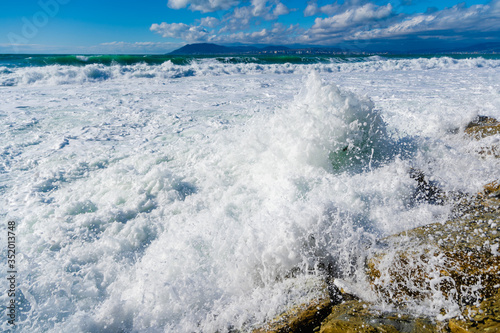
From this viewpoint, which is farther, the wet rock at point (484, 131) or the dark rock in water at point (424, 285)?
the wet rock at point (484, 131)

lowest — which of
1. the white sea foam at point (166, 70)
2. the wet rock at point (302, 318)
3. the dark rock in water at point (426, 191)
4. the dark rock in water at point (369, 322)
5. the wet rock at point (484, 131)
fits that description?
the wet rock at point (302, 318)

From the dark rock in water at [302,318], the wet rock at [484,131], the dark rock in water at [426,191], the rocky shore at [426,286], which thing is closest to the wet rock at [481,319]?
the rocky shore at [426,286]

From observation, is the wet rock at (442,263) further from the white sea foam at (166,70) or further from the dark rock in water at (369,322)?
the white sea foam at (166,70)

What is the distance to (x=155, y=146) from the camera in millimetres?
6043

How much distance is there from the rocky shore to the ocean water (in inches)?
3.7

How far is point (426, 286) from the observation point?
6.78 feet

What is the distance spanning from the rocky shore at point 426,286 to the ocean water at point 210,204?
9 centimetres

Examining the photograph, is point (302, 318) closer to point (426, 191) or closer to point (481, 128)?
point (426, 191)

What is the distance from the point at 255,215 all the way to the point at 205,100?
7936 mm

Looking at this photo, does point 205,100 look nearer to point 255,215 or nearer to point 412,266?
point 255,215

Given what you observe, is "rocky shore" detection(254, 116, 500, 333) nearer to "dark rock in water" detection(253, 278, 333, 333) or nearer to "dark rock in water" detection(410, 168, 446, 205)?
"dark rock in water" detection(253, 278, 333, 333)

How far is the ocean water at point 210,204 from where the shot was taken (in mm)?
2500

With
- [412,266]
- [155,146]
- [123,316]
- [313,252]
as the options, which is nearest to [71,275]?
[123,316]

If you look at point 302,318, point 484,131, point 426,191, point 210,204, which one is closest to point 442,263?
point 302,318
